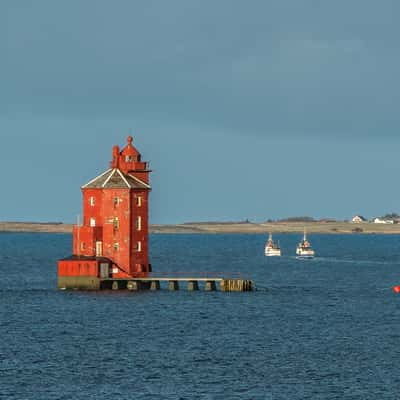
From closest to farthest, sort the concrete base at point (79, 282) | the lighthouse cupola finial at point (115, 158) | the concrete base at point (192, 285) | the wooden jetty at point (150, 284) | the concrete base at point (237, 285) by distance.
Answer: the concrete base at point (79, 282)
the wooden jetty at point (150, 284)
the lighthouse cupola finial at point (115, 158)
the concrete base at point (237, 285)
the concrete base at point (192, 285)

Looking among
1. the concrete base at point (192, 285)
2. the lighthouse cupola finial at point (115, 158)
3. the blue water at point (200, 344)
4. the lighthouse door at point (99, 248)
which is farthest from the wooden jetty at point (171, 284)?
the lighthouse cupola finial at point (115, 158)

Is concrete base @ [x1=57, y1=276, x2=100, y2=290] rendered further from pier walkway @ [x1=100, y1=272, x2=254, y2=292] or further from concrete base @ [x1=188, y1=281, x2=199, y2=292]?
concrete base @ [x1=188, y1=281, x2=199, y2=292]

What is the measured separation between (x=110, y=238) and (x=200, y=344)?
36649 mm

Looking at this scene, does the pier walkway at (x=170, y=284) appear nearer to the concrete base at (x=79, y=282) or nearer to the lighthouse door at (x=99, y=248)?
the concrete base at (x=79, y=282)

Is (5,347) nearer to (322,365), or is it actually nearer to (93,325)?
(93,325)

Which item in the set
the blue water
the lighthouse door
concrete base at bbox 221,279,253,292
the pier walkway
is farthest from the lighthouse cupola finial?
concrete base at bbox 221,279,253,292

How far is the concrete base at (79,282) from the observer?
120 m

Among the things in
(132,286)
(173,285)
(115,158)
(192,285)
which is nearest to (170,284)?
(173,285)

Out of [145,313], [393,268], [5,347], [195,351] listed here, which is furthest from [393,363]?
[393,268]

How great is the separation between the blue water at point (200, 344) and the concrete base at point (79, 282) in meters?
1.29

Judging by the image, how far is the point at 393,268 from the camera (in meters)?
188

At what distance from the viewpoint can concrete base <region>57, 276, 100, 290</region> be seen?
393 ft

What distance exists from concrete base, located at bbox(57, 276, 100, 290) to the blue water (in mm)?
1290

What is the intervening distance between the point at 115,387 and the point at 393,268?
12447 cm
